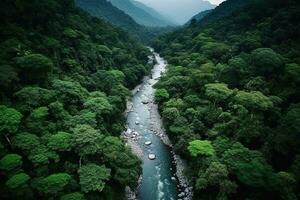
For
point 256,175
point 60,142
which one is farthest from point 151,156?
point 256,175

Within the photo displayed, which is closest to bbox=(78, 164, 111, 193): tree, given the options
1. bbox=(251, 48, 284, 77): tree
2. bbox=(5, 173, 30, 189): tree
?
bbox=(5, 173, 30, 189): tree

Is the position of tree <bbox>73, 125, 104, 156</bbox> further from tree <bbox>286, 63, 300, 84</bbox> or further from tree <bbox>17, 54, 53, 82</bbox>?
tree <bbox>286, 63, 300, 84</bbox>

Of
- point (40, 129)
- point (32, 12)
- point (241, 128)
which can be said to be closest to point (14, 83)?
point (40, 129)

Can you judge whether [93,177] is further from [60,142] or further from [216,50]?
[216,50]

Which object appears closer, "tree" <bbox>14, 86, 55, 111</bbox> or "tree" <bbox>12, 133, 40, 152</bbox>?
"tree" <bbox>12, 133, 40, 152</bbox>

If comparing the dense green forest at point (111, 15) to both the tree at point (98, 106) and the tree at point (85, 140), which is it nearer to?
the tree at point (98, 106)

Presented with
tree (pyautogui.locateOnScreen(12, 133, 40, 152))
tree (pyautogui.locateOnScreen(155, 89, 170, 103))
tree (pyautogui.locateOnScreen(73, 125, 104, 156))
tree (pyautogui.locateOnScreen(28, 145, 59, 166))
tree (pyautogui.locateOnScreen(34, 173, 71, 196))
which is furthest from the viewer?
tree (pyautogui.locateOnScreen(155, 89, 170, 103))
